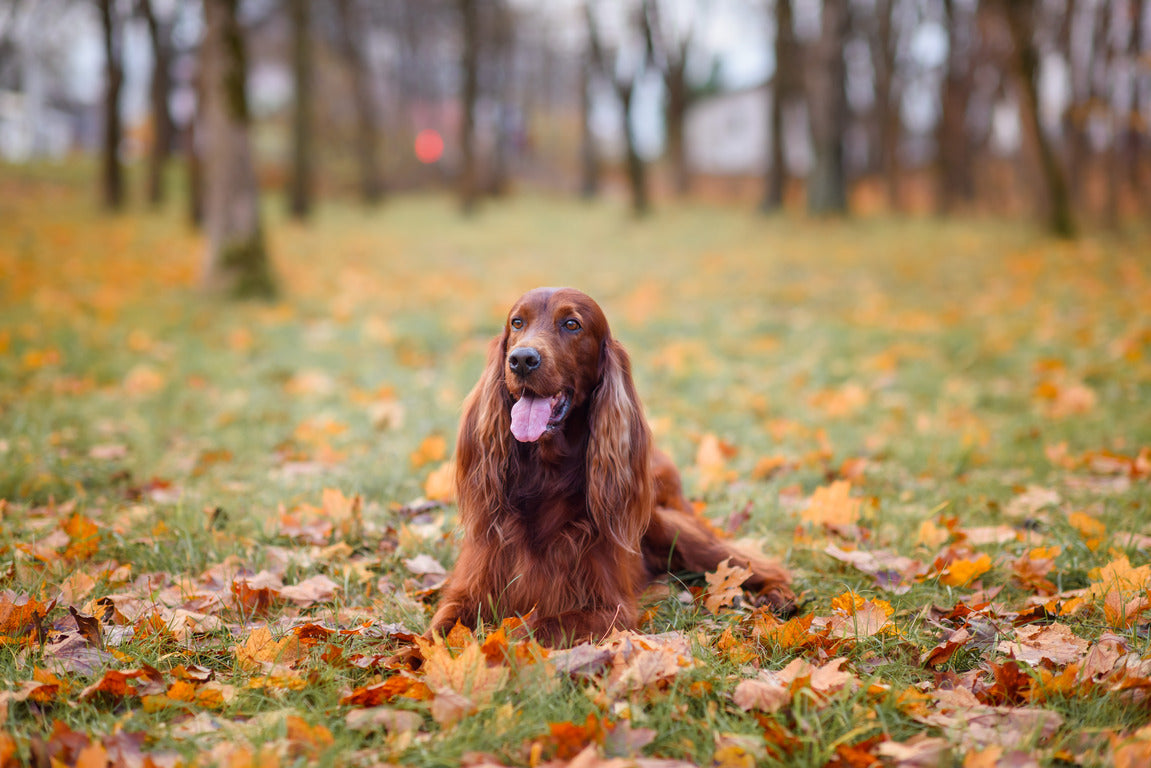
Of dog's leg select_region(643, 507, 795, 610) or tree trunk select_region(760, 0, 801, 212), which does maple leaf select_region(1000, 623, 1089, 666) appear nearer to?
dog's leg select_region(643, 507, 795, 610)

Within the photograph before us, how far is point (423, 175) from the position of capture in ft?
128

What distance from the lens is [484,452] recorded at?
113 inches

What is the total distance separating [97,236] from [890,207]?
1912cm

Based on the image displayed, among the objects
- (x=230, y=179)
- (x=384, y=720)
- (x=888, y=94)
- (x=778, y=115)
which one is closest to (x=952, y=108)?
(x=888, y=94)

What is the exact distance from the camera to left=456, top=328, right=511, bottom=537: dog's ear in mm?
2854

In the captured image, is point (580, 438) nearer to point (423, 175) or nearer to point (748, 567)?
point (748, 567)

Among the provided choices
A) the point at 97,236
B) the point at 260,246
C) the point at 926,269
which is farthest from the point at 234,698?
the point at 97,236

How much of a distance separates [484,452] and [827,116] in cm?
1773

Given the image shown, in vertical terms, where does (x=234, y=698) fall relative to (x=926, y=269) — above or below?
below

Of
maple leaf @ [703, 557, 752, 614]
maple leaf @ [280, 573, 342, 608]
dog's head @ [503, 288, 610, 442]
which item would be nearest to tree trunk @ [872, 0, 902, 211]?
maple leaf @ [703, 557, 752, 614]

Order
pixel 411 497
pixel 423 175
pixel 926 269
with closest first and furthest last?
pixel 411 497
pixel 926 269
pixel 423 175

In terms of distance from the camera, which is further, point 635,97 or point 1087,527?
point 635,97

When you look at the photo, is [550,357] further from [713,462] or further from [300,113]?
[300,113]

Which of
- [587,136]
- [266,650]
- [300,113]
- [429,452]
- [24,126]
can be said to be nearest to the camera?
[266,650]
